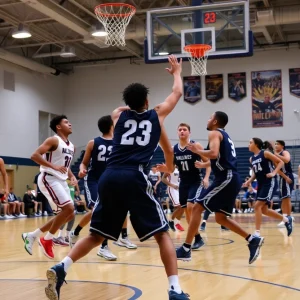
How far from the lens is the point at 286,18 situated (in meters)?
21.6

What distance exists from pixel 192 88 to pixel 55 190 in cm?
2128

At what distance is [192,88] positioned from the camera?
28.1 m

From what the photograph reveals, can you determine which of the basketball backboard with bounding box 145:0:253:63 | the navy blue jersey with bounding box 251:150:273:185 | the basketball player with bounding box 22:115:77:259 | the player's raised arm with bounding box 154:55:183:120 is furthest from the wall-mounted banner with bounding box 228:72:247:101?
the player's raised arm with bounding box 154:55:183:120

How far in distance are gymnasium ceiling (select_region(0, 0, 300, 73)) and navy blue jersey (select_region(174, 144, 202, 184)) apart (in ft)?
37.4

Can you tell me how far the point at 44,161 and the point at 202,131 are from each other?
70.1ft

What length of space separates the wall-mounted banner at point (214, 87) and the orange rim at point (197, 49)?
574 inches

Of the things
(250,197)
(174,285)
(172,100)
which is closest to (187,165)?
(172,100)

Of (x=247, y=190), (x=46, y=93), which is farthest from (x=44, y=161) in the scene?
(x=46, y=93)

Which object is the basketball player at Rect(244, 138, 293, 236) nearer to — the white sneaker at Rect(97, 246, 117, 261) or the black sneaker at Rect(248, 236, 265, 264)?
the black sneaker at Rect(248, 236, 265, 264)

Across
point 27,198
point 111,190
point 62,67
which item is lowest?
point 27,198

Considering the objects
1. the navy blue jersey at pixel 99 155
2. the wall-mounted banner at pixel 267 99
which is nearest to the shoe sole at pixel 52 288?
the navy blue jersey at pixel 99 155

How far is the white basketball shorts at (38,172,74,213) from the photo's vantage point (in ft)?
24.1

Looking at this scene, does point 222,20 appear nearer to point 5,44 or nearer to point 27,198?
point 27,198

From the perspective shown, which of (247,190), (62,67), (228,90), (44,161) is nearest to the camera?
(44,161)
